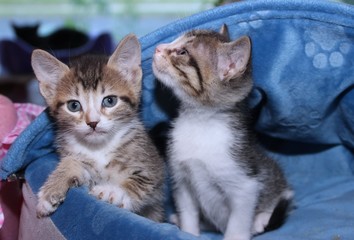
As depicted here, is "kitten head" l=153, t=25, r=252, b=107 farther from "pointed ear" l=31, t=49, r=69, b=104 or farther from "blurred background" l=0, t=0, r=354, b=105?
"blurred background" l=0, t=0, r=354, b=105

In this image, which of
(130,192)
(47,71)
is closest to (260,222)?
(130,192)

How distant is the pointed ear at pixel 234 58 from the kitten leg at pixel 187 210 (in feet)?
1.51

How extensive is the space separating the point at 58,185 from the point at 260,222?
0.74 meters

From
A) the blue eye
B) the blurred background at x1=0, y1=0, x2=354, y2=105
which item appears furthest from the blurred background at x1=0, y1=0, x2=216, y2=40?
the blue eye

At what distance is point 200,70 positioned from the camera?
1581mm

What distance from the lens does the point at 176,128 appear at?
1.72 meters

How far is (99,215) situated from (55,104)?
456 millimetres

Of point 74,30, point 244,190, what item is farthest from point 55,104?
point 74,30

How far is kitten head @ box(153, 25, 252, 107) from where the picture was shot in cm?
156

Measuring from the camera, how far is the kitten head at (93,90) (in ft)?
5.03

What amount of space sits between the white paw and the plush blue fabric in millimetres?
40

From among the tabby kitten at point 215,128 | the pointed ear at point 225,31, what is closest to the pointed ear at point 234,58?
the tabby kitten at point 215,128

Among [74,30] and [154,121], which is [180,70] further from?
[74,30]

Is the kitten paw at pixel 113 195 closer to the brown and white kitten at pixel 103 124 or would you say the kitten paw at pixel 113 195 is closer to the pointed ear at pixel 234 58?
the brown and white kitten at pixel 103 124
